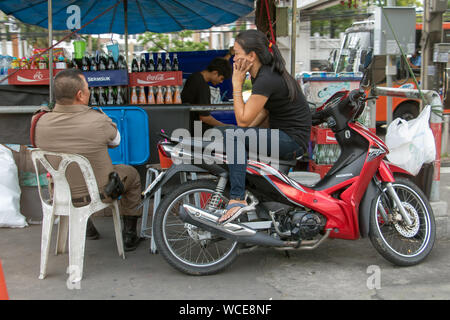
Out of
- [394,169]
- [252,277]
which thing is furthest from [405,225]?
[252,277]

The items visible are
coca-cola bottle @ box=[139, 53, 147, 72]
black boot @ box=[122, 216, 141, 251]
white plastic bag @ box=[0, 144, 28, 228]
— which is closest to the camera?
black boot @ box=[122, 216, 141, 251]

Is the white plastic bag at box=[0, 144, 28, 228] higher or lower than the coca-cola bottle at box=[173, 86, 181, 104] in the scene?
lower

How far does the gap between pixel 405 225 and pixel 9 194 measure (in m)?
3.58

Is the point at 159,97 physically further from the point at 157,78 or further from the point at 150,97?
the point at 157,78

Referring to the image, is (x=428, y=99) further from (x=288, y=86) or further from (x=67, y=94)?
(x=67, y=94)

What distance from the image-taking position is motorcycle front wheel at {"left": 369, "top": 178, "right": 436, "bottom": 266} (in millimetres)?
3748

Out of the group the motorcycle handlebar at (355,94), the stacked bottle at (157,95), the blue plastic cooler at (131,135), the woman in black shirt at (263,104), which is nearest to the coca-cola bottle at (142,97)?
the stacked bottle at (157,95)

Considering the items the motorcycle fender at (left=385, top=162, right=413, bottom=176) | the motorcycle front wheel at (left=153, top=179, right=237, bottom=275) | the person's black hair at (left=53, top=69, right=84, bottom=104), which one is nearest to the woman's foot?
the motorcycle front wheel at (left=153, top=179, right=237, bottom=275)

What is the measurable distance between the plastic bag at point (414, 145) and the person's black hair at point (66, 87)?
8.61 ft

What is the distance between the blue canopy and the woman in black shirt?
10.3ft

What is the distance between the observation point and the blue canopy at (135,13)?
268 inches

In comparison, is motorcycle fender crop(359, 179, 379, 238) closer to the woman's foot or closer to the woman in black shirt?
the woman in black shirt
